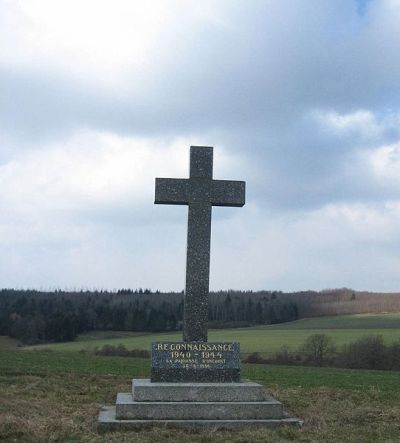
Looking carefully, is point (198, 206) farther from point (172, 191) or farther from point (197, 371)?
point (197, 371)

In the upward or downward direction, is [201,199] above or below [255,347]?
above

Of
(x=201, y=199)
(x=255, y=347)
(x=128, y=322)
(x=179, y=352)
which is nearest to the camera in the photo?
(x=179, y=352)

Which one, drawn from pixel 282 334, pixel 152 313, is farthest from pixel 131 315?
pixel 282 334

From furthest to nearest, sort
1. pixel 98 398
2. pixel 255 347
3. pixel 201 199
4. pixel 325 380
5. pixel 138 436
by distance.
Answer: pixel 255 347
pixel 325 380
pixel 98 398
pixel 201 199
pixel 138 436

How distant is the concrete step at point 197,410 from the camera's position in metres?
9.64

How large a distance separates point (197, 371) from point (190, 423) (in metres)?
1.34

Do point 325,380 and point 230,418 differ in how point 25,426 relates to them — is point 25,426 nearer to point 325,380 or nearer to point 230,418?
point 230,418

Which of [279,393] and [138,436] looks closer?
[138,436]

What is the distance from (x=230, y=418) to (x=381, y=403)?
4592 millimetres

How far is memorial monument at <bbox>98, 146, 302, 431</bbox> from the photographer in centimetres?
966

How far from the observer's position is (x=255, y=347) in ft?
129

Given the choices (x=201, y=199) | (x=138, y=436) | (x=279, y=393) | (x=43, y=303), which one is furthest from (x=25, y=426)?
(x=43, y=303)

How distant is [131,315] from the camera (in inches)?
2783

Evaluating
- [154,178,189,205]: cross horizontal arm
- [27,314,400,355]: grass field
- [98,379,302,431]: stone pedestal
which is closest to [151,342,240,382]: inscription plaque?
[98,379,302,431]: stone pedestal
